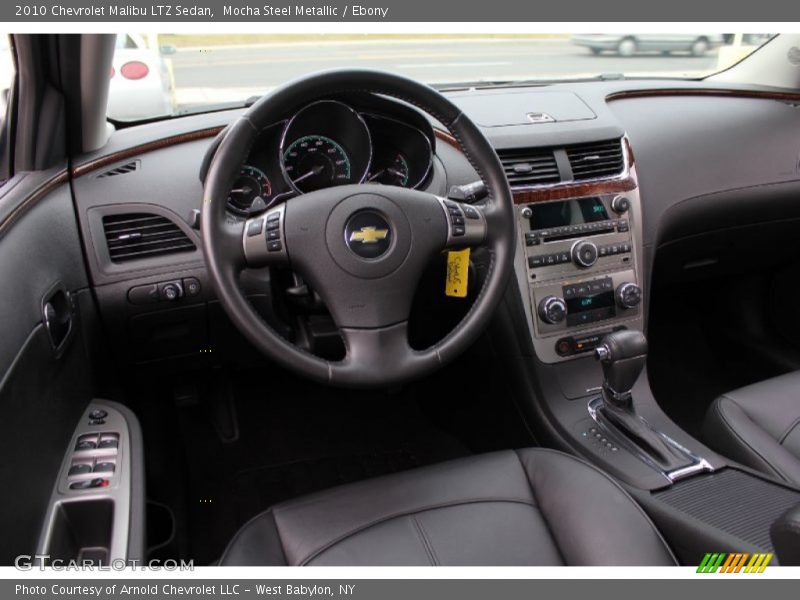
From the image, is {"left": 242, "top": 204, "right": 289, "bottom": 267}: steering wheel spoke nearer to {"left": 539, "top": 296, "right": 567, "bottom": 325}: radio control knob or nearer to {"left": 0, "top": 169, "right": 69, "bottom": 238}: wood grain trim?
{"left": 0, "top": 169, "right": 69, "bottom": 238}: wood grain trim

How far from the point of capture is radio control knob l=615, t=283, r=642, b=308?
6.44 ft

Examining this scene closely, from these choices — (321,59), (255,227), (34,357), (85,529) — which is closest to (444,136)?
(321,59)

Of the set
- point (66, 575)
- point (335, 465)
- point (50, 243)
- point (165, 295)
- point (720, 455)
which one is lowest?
point (335, 465)

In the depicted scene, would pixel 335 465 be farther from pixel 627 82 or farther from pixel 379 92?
pixel 627 82

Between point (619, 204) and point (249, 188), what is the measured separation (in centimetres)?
103

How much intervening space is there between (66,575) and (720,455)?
4.64ft

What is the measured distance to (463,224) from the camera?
1469 mm

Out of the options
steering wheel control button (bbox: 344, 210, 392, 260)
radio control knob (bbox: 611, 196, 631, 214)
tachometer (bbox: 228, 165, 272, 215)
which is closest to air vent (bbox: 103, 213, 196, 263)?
tachometer (bbox: 228, 165, 272, 215)

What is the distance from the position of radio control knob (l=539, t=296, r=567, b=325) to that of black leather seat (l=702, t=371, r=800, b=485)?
446mm

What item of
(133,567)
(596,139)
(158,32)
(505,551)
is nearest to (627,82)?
(596,139)

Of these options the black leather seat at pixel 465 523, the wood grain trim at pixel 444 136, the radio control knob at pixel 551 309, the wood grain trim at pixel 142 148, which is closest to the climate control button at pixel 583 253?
the radio control knob at pixel 551 309

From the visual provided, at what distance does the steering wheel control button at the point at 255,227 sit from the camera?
137cm

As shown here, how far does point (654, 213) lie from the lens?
211cm

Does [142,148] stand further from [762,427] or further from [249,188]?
[762,427]
